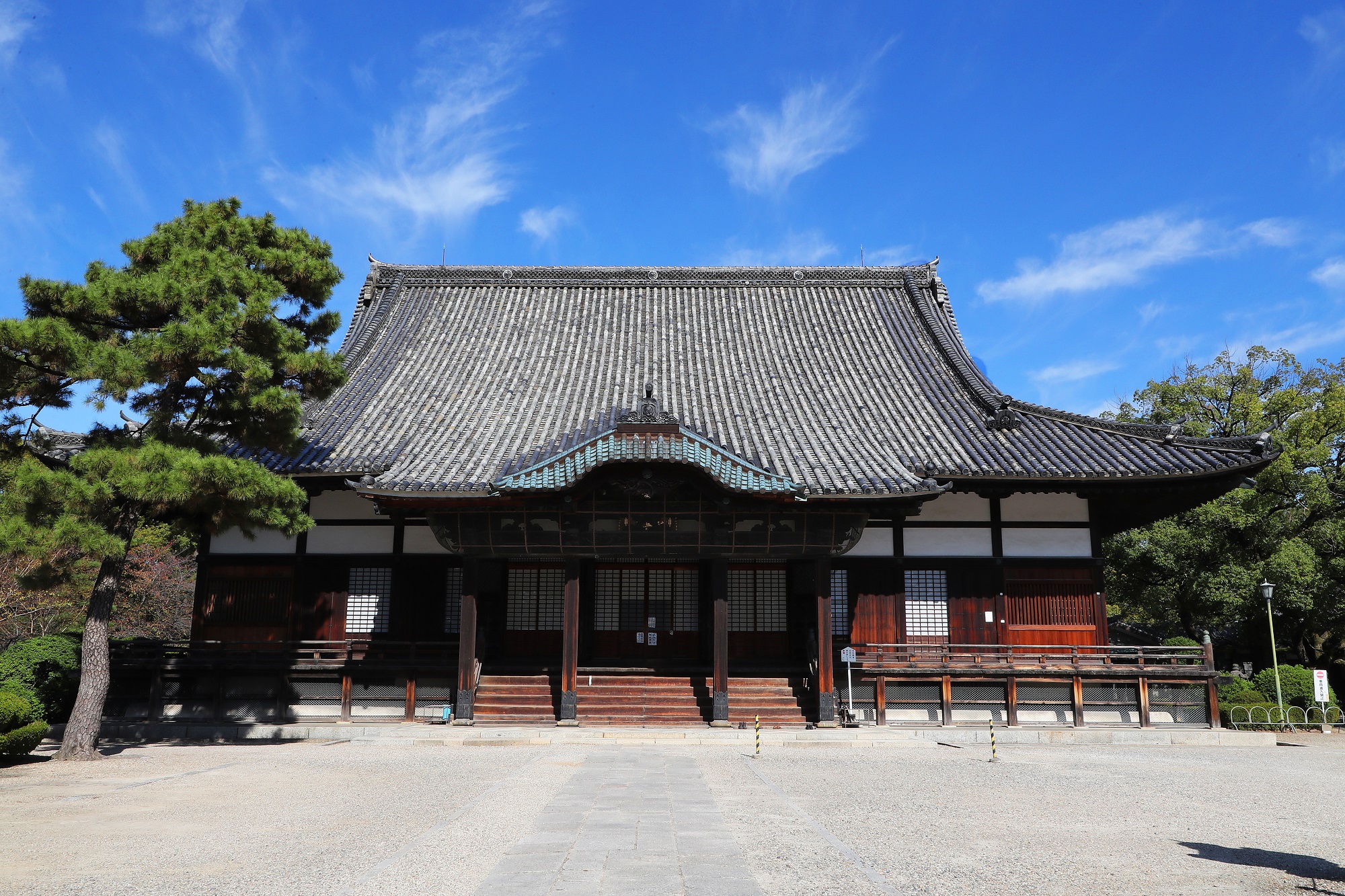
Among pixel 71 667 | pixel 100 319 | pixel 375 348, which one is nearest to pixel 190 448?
pixel 100 319

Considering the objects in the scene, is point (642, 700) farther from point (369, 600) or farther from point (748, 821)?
point (748, 821)

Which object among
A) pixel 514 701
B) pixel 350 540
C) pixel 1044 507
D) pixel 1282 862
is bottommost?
pixel 1282 862

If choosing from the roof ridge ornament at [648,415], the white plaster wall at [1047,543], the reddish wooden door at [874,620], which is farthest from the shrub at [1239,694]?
the roof ridge ornament at [648,415]

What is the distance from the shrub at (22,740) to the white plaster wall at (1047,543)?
1857cm

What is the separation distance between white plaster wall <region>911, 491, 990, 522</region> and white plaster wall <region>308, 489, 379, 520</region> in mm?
12749

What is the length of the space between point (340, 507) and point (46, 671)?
6.29 meters

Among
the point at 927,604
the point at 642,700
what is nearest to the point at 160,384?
the point at 642,700

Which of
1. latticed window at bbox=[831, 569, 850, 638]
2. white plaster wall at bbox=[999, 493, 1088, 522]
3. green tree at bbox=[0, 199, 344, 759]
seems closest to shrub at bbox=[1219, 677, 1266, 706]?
white plaster wall at bbox=[999, 493, 1088, 522]

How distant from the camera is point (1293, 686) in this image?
73.7 feet

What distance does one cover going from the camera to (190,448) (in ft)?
45.5

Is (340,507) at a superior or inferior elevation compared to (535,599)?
superior

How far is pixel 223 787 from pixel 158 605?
19.7m

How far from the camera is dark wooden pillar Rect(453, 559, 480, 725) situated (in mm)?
17344

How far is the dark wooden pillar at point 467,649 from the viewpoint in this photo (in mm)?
17344
